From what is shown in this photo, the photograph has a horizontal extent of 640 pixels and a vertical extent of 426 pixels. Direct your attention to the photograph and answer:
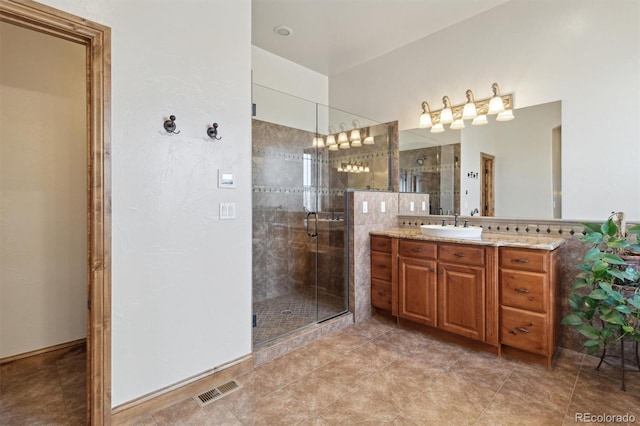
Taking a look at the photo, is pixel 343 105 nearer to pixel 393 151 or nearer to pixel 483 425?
pixel 393 151

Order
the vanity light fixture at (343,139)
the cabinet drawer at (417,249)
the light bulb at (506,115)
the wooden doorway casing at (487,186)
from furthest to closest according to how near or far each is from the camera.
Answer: the vanity light fixture at (343,139)
the wooden doorway casing at (487,186)
the light bulb at (506,115)
the cabinet drawer at (417,249)

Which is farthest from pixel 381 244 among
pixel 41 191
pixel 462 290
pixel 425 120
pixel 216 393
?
pixel 41 191

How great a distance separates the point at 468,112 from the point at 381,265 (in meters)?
1.76

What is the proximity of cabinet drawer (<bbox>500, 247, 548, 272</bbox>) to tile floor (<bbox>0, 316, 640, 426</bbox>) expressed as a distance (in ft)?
2.38

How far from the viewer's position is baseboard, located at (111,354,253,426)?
170cm

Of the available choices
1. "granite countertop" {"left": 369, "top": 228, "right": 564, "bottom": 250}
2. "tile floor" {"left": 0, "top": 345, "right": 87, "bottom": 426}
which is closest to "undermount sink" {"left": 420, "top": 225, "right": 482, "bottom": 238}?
"granite countertop" {"left": 369, "top": 228, "right": 564, "bottom": 250}

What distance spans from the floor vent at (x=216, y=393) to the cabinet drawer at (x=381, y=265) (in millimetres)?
1707

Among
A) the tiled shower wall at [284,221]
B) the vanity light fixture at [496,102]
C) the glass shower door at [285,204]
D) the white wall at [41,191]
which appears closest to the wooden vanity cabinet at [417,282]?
the tiled shower wall at [284,221]

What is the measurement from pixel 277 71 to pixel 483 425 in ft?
13.0

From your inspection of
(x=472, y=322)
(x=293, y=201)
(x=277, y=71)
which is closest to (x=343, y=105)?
(x=277, y=71)

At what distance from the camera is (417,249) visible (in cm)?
285

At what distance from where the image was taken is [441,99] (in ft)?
11.1

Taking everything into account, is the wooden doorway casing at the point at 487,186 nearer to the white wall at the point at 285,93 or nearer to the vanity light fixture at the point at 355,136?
the vanity light fixture at the point at 355,136

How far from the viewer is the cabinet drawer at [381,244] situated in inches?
123
